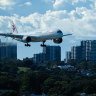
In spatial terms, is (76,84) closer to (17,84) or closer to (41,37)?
(17,84)

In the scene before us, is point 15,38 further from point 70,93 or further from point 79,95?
point 70,93

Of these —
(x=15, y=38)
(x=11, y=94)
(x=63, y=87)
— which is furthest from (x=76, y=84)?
(x=15, y=38)

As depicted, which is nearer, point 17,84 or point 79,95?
point 79,95

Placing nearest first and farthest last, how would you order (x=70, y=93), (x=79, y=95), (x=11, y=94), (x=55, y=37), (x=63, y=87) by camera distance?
(x=55, y=37), (x=11, y=94), (x=79, y=95), (x=70, y=93), (x=63, y=87)

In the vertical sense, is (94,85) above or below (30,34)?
below

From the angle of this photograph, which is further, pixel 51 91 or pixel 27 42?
pixel 51 91

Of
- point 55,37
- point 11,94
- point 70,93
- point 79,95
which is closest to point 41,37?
point 55,37

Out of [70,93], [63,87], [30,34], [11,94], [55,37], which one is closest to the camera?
[55,37]

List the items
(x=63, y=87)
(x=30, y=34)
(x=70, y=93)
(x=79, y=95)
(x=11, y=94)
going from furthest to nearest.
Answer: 1. (x=63, y=87)
2. (x=70, y=93)
3. (x=79, y=95)
4. (x=11, y=94)
5. (x=30, y=34)

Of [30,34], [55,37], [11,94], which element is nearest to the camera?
[55,37]
